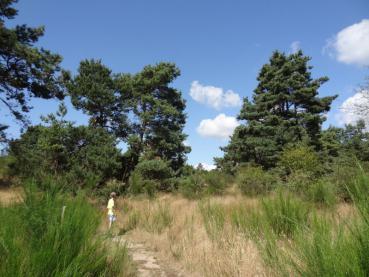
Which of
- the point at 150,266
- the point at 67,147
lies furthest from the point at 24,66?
the point at 150,266

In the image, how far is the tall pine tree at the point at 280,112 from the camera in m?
31.0

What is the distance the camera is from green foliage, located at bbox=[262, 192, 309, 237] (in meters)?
5.83

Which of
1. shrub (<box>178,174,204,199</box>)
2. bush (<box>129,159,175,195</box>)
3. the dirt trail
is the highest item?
bush (<box>129,159,175,195</box>)

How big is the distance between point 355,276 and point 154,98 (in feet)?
95.6

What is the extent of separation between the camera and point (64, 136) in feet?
66.6

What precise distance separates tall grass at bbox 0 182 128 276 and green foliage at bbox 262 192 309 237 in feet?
9.54

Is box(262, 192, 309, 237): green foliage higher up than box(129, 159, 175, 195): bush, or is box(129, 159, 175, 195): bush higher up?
box(129, 159, 175, 195): bush

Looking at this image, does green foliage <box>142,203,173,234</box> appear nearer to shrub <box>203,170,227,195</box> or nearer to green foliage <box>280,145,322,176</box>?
shrub <box>203,170,227,195</box>

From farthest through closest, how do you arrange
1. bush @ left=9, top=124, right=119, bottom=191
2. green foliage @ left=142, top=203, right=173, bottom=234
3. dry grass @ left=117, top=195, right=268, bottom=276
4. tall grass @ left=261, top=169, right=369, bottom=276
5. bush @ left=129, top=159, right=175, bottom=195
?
1. bush @ left=129, top=159, right=175, bottom=195
2. bush @ left=9, top=124, right=119, bottom=191
3. green foliage @ left=142, top=203, right=173, bottom=234
4. dry grass @ left=117, top=195, right=268, bottom=276
5. tall grass @ left=261, top=169, right=369, bottom=276

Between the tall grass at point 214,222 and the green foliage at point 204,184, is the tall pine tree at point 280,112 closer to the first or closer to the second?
the green foliage at point 204,184

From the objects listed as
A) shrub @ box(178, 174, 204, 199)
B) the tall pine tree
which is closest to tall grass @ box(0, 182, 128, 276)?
shrub @ box(178, 174, 204, 199)

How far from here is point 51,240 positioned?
265 cm

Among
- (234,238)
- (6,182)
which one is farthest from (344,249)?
(6,182)

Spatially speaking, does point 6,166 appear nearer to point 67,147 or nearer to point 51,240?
point 67,147
